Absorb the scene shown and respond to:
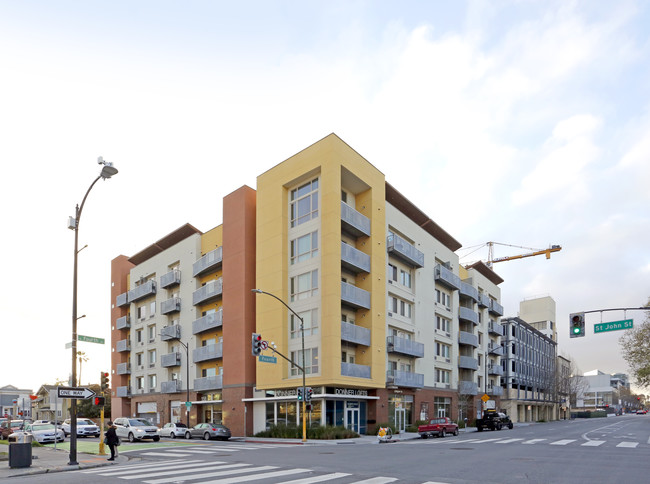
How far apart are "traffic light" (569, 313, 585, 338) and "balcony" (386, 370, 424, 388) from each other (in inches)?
750

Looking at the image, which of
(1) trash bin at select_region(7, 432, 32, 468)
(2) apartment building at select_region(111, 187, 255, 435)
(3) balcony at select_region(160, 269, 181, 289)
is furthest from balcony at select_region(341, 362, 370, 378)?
(3) balcony at select_region(160, 269, 181, 289)

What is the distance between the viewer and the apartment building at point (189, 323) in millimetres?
46562

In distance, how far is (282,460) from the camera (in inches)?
800

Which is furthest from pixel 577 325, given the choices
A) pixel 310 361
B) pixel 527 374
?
pixel 527 374

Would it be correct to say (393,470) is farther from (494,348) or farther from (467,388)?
(494,348)

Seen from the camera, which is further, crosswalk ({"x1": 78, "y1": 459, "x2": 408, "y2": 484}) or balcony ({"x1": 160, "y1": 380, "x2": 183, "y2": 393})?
balcony ({"x1": 160, "y1": 380, "x2": 183, "y2": 393})

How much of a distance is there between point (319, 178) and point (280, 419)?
19.0 m

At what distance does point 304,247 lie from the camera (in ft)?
140

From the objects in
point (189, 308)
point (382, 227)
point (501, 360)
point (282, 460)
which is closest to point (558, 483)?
point (282, 460)

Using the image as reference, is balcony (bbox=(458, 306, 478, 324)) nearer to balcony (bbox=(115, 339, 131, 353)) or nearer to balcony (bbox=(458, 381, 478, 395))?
balcony (bbox=(458, 381, 478, 395))

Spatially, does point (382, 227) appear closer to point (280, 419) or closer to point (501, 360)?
point (280, 419)

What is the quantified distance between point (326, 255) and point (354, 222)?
4.22 meters

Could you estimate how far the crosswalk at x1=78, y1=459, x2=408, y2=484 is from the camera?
1439cm

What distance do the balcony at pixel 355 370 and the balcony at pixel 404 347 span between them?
4501 millimetres
